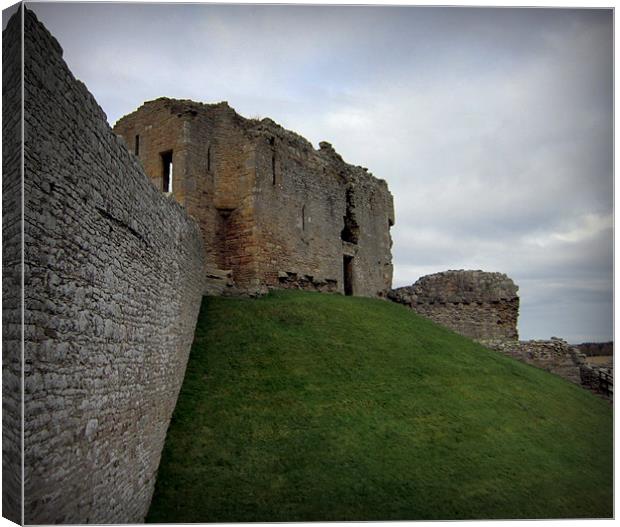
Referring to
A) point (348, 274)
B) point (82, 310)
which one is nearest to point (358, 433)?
point (82, 310)

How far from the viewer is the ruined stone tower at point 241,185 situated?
51.0ft

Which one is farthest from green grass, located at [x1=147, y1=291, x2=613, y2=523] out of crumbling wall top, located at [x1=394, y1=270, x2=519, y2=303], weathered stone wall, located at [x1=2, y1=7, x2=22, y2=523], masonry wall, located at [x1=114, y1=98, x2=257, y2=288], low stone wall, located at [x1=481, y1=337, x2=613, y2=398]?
crumbling wall top, located at [x1=394, y1=270, x2=519, y2=303]

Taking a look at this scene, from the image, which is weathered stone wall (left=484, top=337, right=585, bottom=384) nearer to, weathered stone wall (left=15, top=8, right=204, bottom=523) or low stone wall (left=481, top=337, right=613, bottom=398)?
low stone wall (left=481, top=337, right=613, bottom=398)

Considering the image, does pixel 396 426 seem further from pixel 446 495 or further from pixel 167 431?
pixel 167 431

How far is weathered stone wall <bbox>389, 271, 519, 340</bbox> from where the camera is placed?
21234mm

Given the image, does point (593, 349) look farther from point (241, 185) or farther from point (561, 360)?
point (241, 185)

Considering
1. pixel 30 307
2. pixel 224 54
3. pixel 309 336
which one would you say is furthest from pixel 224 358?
Answer: pixel 30 307

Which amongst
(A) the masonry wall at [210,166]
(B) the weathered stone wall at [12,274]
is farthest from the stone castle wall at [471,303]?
(B) the weathered stone wall at [12,274]

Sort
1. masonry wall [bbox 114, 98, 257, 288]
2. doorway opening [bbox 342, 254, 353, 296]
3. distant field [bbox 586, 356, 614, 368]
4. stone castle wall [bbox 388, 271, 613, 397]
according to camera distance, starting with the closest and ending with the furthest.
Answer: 1. masonry wall [bbox 114, 98, 257, 288]
2. distant field [bbox 586, 356, 614, 368]
3. doorway opening [bbox 342, 254, 353, 296]
4. stone castle wall [bbox 388, 271, 613, 397]

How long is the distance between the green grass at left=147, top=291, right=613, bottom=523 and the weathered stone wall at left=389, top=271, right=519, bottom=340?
7534 mm

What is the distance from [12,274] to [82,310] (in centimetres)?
80

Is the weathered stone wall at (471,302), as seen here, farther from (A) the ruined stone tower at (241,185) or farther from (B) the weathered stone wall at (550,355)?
(A) the ruined stone tower at (241,185)

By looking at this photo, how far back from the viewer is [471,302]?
21625mm

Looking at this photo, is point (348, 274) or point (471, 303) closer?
point (348, 274)
